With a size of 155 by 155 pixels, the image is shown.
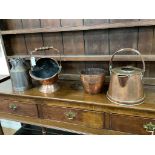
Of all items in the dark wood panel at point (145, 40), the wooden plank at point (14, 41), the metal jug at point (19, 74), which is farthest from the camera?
the wooden plank at point (14, 41)

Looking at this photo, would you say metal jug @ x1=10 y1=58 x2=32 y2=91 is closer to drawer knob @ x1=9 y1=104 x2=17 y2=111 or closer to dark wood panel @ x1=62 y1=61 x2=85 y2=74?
drawer knob @ x1=9 y1=104 x2=17 y2=111

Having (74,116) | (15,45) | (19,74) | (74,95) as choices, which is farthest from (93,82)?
(15,45)

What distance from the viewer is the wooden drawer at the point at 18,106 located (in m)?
1.39

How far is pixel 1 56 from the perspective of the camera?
1.96 m

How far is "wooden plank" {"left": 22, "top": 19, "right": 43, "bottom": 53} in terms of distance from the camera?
158cm

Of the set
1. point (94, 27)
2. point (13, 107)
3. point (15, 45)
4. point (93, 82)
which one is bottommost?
point (13, 107)

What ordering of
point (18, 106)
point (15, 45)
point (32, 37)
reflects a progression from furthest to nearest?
point (15, 45)
point (32, 37)
point (18, 106)

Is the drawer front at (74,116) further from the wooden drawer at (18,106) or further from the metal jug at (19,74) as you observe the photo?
the metal jug at (19,74)

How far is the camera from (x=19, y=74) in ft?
4.62

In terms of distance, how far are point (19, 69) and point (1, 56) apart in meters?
0.71

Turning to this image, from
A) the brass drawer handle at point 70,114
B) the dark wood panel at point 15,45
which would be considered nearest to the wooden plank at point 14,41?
the dark wood panel at point 15,45

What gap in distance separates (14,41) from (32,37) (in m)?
0.24

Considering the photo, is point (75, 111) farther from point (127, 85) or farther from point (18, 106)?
point (18, 106)

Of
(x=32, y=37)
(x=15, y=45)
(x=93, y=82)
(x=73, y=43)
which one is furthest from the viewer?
(x=15, y=45)
